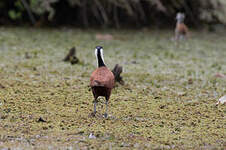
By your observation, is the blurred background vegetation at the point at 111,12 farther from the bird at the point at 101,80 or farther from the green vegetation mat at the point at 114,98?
the bird at the point at 101,80

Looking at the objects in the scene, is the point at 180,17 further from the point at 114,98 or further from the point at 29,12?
the point at 114,98

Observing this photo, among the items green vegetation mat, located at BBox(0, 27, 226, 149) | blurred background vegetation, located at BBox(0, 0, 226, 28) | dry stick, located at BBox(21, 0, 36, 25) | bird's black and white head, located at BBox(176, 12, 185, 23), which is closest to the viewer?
green vegetation mat, located at BBox(0, 27, 226, 149)

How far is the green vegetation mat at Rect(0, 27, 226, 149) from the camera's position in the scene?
4.36m

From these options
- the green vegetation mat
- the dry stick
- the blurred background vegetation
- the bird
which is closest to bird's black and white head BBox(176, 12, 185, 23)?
the green vegetation mat

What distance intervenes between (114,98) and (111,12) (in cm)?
1088

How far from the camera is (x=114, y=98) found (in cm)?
625

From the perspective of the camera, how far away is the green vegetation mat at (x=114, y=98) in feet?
14.3

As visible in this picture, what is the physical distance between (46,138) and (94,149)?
0.57 meters

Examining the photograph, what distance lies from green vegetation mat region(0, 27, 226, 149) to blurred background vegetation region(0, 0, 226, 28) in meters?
2.70

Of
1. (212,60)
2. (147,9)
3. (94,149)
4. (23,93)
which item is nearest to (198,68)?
(212,60)

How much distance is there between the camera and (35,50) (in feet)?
34.2

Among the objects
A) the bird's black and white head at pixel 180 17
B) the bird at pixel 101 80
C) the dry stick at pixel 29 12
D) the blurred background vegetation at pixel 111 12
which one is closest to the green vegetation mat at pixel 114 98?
the bird at pixel 101 80

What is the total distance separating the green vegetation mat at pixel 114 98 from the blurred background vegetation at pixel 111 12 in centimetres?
270

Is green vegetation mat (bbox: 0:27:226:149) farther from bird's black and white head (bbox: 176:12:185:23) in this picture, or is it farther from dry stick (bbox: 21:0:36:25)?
dry stick (bbox: 21:0:36:25)
